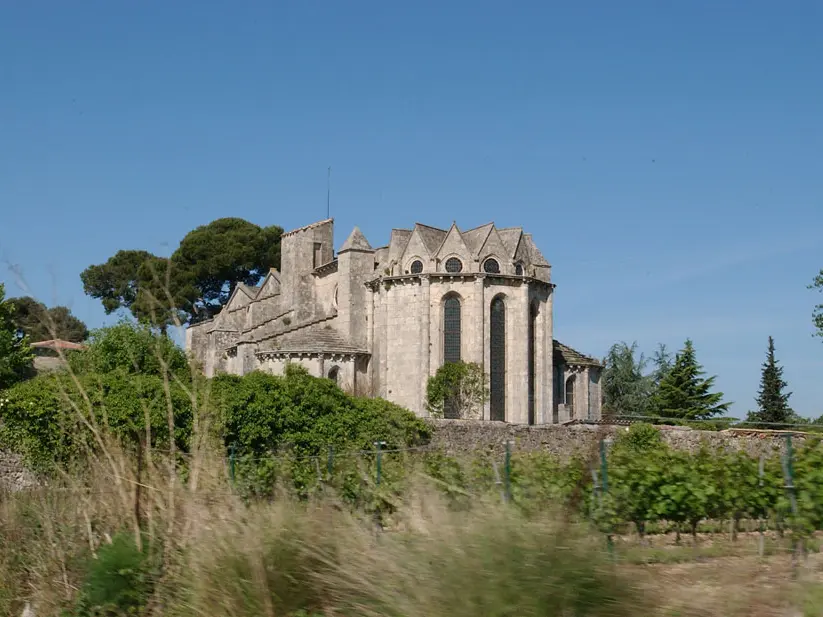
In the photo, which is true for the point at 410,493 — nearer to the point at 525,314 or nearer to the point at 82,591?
the point at 82,591

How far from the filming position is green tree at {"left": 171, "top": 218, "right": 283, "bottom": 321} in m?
70.6

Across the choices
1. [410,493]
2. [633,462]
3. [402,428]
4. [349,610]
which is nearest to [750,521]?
[633,462]

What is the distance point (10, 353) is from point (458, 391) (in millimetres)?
18257

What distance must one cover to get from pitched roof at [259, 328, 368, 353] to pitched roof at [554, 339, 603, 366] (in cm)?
1080

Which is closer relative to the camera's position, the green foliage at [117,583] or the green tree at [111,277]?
the green foliage at [117,583]

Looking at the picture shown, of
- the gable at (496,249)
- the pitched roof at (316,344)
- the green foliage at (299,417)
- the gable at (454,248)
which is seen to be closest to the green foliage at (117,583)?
the green foliage at (299,417)

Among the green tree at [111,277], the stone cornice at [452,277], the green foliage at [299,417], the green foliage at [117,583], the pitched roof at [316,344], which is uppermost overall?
the green tree at [111,277]

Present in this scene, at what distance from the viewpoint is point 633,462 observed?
37.9 ft

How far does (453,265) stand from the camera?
41.7 metres

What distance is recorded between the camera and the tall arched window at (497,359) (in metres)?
41.3

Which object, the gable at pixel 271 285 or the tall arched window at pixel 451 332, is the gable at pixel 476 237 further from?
the gable at pixel 271 285

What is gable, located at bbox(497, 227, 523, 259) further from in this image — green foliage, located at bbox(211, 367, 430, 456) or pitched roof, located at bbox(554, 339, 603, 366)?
green foliage, located at bbox(211, 367, 430, 456)

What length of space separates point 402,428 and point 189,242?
150 ft

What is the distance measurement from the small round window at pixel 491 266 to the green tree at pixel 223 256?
33.3 m
